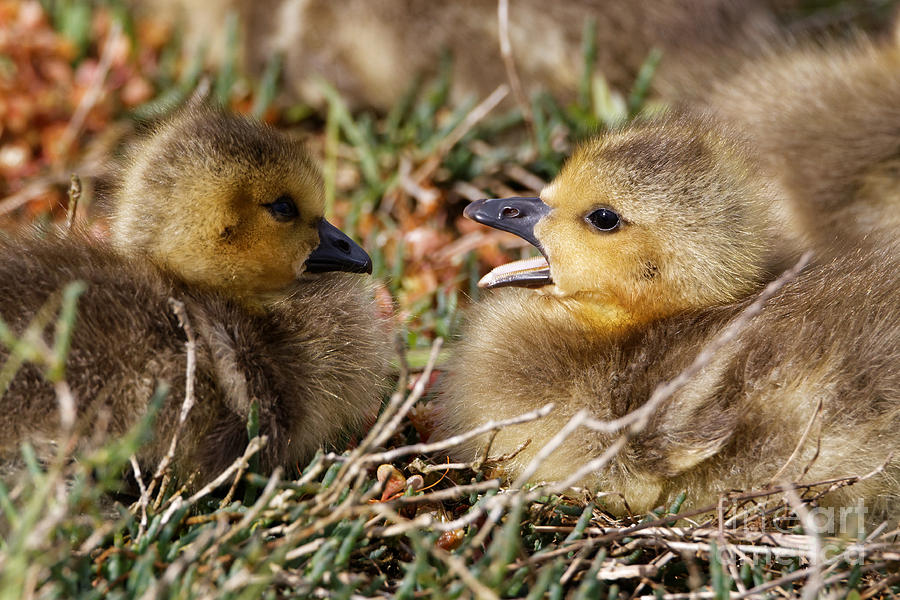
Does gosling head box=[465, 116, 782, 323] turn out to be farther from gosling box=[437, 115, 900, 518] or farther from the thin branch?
the thin branch

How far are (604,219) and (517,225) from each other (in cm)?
19

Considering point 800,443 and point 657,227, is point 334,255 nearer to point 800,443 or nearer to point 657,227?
point 657,227

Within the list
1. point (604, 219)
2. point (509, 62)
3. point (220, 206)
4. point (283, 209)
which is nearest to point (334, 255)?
point (283, 209)

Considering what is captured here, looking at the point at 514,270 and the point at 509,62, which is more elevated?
the point at 509,62

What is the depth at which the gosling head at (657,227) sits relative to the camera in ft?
6.29

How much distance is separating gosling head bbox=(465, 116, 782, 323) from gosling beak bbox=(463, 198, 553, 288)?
0.03 meters

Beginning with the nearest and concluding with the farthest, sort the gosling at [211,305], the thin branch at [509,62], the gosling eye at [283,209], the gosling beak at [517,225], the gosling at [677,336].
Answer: the gosling at [211,305]
the gosling at [677,336]
the gosling eye at [283,209]
the gosling beak at [517,225]
the thin branch at [509,62]

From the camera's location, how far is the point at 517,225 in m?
2.07

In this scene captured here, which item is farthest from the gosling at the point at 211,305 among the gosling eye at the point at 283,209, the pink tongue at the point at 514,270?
the pink tongue at the point at 514,270

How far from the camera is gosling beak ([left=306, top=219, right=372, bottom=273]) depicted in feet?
6.55

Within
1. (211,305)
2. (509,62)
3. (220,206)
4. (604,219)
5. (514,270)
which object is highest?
(509,62)

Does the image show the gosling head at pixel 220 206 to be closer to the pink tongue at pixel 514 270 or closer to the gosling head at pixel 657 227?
the pink tongue at pixel 514 270

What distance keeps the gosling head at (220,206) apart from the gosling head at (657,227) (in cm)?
50

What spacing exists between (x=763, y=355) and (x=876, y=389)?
19 cm
